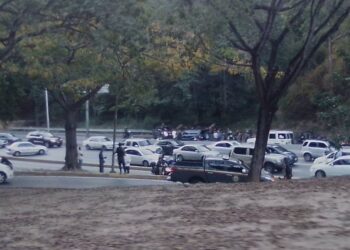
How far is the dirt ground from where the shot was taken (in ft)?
30.3

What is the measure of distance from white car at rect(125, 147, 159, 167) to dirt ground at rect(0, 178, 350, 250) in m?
28.7

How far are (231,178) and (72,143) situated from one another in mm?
14630

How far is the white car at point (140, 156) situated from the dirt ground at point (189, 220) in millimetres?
28712

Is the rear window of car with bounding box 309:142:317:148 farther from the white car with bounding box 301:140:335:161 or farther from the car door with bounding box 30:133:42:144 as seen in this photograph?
the car door with bounding box 30:133:42:144

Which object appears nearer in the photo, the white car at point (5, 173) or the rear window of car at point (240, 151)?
the white car at point (5, 173)

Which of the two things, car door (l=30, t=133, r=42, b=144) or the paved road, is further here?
car door (l=30, t=133, r=42, b=144)

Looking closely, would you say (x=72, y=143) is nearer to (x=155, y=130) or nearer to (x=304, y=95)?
(x=304, y=95)

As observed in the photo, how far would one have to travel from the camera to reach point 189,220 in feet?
35.0

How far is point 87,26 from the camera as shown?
17.1 metres

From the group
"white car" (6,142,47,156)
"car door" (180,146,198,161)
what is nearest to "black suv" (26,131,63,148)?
"white car" (6,142,47,156)

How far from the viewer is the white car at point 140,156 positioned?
43.8 m

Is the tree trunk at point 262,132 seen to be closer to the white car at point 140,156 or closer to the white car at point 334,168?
the white car at point 334,168

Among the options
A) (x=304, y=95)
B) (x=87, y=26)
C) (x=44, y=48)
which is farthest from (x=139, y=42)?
(x=304, y=95)

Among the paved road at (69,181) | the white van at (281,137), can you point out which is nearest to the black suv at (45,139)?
the white van at (281,137)
